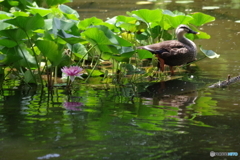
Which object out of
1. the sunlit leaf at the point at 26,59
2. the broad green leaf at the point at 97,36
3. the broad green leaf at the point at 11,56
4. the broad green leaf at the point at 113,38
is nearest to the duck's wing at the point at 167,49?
the broad green leaf at the point at 113,38

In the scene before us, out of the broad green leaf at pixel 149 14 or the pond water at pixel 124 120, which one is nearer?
the pond water at pixel 124 120

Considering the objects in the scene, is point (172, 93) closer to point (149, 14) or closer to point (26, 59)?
point (149, 14)

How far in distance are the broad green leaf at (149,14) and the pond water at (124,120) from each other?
2.40ft

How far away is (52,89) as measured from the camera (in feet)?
14.3

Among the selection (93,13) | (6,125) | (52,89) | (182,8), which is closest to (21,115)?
(6,125)

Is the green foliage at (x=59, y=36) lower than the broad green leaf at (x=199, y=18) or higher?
lower

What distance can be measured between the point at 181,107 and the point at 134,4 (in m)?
7.41

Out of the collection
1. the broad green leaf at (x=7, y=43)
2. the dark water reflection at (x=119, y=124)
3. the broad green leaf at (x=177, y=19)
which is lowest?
the dark water reflection at (x=119, y=124)

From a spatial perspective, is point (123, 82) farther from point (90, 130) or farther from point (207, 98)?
point (90, 130)

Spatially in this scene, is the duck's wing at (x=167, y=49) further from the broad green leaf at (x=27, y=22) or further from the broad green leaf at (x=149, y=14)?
the broad green leaf at (x=27, y=22)

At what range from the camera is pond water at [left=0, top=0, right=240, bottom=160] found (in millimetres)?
2625

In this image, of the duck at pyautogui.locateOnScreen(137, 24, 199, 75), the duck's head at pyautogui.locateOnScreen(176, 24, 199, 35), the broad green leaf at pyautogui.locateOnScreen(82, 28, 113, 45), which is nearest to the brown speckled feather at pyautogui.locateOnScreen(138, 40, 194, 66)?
the duck at pyautogui.locateOnScreen(137, 24, 199, 75)

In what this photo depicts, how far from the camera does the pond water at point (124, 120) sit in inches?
103

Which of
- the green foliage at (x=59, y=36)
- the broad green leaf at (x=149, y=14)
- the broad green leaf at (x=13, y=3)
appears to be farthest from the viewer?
the broad green leaf at (x=13, y=3)
